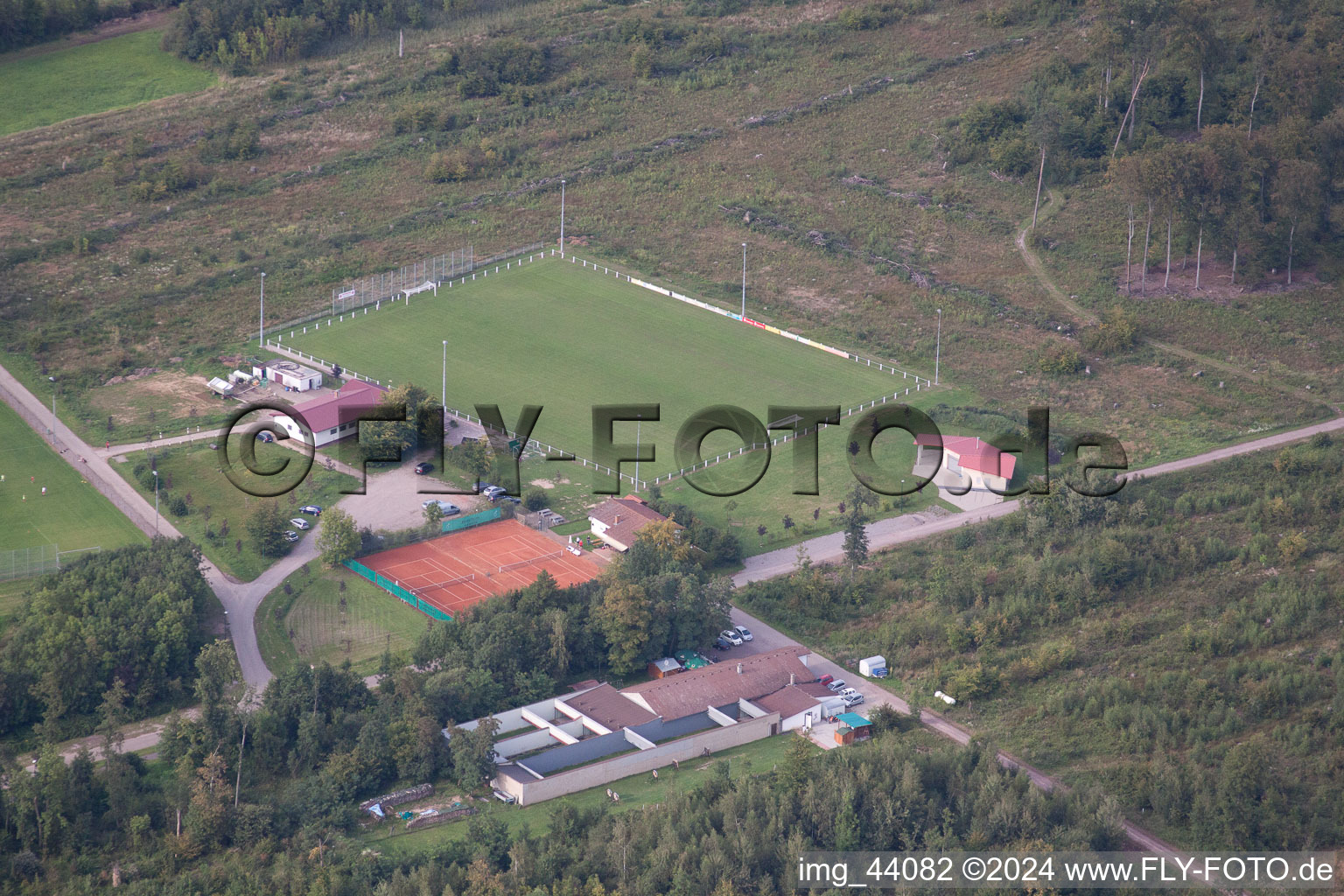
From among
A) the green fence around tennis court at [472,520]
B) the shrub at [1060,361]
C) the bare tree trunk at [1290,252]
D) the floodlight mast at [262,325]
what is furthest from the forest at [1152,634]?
the floodlight mast at [262,325]

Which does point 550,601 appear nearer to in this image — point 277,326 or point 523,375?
point 523,375

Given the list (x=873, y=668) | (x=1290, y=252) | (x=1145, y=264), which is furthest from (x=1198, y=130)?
(x=873, y=668)

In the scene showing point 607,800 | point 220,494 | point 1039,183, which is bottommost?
point 607,800

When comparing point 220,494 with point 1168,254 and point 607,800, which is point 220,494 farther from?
point 1168,254

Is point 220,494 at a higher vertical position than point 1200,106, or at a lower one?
lower

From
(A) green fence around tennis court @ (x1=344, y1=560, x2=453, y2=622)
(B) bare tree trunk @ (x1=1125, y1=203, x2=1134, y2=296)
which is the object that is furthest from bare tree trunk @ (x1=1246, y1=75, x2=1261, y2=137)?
(A) green fence around tennis court @ (x1=344, y1=560, x2=453, y2=622)

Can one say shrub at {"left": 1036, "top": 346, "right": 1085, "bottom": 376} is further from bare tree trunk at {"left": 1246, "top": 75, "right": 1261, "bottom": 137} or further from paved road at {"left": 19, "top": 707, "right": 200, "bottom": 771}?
paved road at {"left": 19, "top": 707, "right": 200, "bottom": 771}

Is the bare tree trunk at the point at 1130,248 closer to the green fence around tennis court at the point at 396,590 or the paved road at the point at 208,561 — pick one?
the paved road at the point at 208,561
